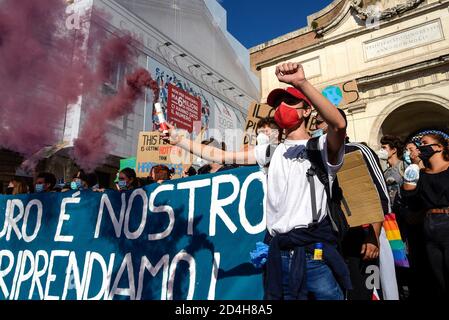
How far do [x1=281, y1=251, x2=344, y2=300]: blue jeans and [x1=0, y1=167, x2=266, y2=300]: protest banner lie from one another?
4.12 ft

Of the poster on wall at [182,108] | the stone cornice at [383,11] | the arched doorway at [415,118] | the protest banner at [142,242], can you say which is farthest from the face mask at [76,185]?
the stone cornice at [383,11]

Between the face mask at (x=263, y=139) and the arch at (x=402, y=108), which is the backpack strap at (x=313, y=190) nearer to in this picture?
the face mask at (x=263, y=139)

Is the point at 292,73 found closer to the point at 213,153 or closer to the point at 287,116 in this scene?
the point at 287,116

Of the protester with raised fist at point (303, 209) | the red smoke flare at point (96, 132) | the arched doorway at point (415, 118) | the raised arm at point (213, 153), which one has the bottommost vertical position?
the protester with raised fist at point (303, 209)

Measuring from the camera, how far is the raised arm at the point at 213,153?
6.28 ft

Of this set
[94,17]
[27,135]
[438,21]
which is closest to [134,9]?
[94,17]

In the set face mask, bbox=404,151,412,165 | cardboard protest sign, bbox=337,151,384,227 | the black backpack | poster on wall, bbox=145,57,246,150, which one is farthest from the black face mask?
poster on wall, bbox=145,57,246,150

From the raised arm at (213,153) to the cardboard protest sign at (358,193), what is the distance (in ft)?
2.10

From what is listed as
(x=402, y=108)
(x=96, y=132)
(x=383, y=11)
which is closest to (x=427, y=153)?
(x=96, y=132)

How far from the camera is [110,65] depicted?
296 inches

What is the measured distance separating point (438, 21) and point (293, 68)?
12.2 m

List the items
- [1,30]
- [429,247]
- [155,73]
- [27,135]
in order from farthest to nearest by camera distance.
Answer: [155,73]
[27,135]
[1,30]
[429,247]

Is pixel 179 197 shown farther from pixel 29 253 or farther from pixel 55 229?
pixel 29 253

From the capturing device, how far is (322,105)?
4.36ft
